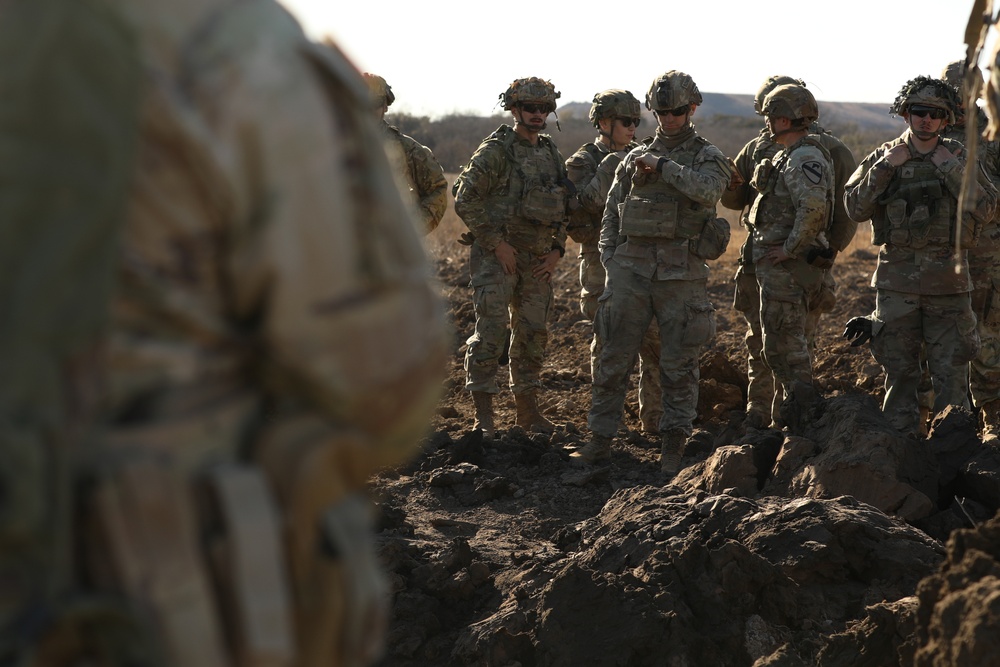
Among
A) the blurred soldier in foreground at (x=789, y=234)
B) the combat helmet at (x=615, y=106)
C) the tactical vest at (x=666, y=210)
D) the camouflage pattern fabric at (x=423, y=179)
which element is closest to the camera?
the tactical vest at (x=666, y=210)

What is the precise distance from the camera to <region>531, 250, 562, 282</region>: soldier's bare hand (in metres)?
8.96

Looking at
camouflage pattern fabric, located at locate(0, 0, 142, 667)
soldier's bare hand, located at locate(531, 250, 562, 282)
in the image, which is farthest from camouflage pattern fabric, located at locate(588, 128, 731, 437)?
camouflage pattern fabric, located at locate(0, 0, 142, 667)

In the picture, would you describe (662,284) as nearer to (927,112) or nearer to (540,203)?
(540,203)

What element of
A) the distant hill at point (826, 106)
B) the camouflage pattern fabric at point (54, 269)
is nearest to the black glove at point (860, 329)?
the camouflage pattern fabric at point (54, 269)

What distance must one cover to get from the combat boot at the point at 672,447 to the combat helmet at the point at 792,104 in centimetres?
228

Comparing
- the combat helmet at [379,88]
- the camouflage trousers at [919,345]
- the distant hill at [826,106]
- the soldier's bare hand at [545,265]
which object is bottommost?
the camouflage trousers at [919,345]

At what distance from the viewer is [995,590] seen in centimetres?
322

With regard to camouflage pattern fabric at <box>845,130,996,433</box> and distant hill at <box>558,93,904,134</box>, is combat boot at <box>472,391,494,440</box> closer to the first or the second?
camouflage pattern fabric at <box>845,130,996,433</box>

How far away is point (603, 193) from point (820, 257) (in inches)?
72.0

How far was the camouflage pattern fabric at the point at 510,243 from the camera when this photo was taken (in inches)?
345

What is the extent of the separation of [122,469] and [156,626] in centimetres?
19

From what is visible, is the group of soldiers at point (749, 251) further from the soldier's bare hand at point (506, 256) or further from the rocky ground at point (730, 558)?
the rocky ground at point (730, 558)

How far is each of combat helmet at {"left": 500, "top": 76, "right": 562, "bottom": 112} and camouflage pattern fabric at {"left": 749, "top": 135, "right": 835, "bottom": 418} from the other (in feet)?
5.53

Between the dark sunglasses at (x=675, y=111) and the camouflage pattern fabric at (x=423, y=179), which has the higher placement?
the dark sunglasses at (x=675, y=111)
